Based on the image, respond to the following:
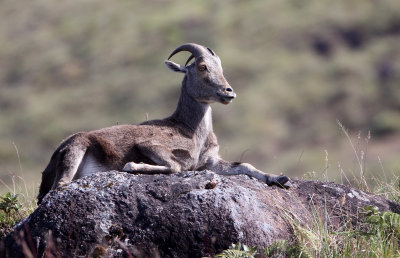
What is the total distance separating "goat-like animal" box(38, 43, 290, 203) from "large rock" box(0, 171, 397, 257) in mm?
1145

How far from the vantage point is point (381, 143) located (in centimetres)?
5147

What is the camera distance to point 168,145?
10.4m

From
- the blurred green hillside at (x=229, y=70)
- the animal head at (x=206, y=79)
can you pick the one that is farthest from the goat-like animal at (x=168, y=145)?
the blurred green hillside at (x=229, y=70)

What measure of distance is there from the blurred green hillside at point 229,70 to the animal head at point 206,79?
31459mm

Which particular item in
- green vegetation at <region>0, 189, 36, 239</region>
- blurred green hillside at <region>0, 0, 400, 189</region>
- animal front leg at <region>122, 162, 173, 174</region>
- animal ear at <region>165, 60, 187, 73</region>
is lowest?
green vegetation at <region>0, 189, 36, 239</region>

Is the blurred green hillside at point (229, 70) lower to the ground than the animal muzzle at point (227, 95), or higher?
higher

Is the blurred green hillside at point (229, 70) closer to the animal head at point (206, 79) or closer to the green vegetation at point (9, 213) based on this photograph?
the animal head at point (206, 79)

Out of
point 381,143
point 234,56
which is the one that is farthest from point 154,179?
point 234,56

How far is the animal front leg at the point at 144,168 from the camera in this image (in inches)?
368

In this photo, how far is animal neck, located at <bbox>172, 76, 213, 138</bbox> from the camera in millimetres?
11180

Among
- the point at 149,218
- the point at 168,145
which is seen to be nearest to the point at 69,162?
the point at 168,145

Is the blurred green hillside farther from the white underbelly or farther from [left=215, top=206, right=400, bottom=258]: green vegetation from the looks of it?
[left=215, top=206, right=400, bottom=258]: green vegetation

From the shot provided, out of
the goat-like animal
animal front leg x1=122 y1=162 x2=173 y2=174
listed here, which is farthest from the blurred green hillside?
animal front leg x1=122 y1=162 x2=173 y2=174

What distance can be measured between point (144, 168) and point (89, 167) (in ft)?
2.98
